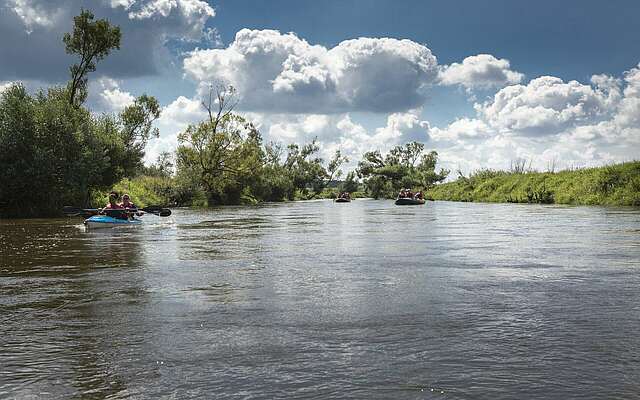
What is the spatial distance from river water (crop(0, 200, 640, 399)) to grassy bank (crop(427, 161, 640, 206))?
120 feet

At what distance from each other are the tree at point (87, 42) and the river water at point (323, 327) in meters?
34.7

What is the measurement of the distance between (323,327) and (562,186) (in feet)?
174

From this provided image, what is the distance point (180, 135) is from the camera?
246 ft

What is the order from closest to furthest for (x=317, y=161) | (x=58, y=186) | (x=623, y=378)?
(x=623, y=378) < (x=58, y=186) < (x=317, y=161)

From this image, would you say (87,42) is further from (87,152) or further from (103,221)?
(103,221)

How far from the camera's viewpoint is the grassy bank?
46375mm

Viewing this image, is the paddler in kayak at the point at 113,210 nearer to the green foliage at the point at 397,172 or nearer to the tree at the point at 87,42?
the tree at the point at 87,42

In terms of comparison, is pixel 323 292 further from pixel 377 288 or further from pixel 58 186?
pixel 58 186

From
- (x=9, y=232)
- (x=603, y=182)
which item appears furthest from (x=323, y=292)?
(x=603, y=182)

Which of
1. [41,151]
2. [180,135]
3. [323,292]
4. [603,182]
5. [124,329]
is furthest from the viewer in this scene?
[180,135]

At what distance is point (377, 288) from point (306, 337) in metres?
3.47

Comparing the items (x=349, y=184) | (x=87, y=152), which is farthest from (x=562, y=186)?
(x=349, y=184)

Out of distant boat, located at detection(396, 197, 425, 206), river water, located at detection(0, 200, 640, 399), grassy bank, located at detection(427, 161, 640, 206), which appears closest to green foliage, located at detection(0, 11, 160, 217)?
river water, located at detection(0, 200, 640, 399)

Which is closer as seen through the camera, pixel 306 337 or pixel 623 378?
pixel 623 378
